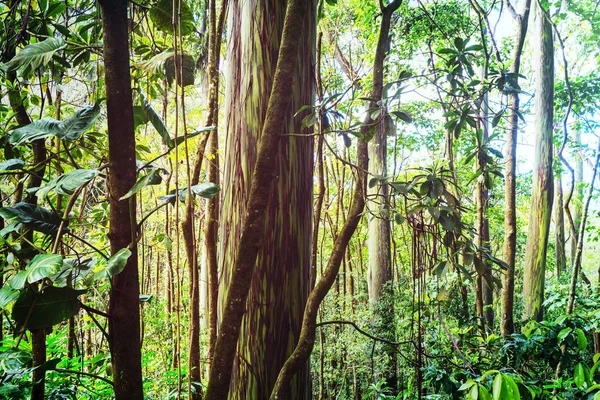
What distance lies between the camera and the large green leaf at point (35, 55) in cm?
105

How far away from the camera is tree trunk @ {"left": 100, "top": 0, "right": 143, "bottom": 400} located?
0.83 metres

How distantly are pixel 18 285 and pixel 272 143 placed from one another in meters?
0.56

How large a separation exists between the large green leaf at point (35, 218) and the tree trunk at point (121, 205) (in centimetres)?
21

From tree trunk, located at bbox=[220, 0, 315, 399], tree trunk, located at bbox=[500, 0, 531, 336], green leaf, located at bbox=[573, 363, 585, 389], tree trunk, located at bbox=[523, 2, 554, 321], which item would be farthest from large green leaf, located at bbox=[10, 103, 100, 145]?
tree trunk, located at bbox=[523, 2, 554, 321]

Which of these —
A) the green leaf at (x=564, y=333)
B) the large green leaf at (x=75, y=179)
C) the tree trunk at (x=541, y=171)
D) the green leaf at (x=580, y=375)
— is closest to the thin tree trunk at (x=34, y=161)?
the large green leaf at (x=75, y=179)

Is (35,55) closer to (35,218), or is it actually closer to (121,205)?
(35,218)

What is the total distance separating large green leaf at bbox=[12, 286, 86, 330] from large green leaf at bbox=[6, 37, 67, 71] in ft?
1.95

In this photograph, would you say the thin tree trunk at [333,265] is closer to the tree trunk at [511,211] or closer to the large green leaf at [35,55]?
the large green leaf at [35,55]

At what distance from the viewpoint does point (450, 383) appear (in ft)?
7.26

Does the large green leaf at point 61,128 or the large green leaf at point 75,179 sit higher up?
the large green leaf at point 61,128

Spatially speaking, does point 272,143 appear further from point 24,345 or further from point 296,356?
point 24,345

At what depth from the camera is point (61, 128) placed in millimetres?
958

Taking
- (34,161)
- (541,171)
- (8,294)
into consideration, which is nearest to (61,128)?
(8,294)

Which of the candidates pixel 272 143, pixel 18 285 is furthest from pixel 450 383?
pixel 18 285
